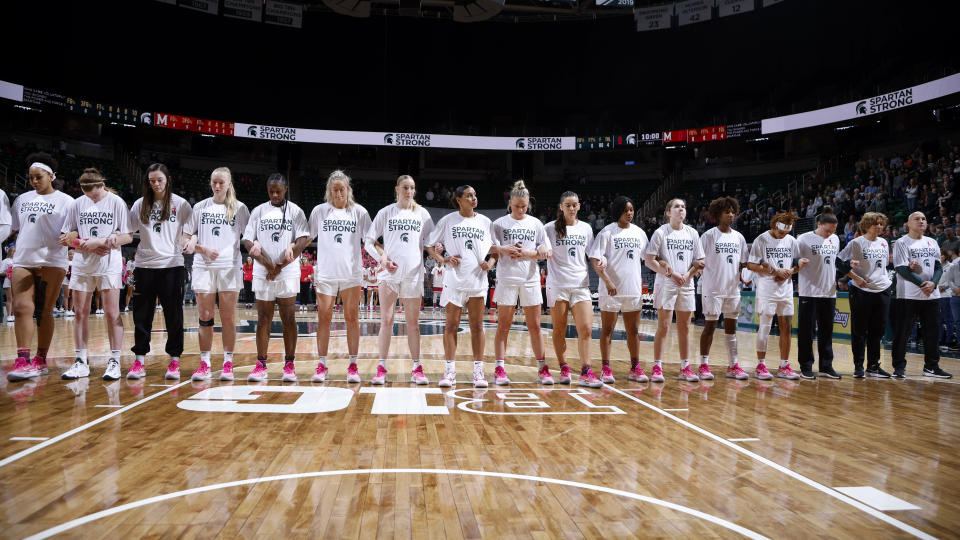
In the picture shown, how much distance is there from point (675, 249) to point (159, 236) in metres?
5.18

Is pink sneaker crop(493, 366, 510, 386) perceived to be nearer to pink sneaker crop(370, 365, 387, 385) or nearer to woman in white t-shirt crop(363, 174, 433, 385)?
woman in white t-shirt crop(363, 174, 433, 385)

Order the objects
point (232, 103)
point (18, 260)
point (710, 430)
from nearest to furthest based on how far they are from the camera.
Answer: point (710, 430) → point (18, 260) → point (232, 103)

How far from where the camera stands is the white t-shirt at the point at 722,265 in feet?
20.1

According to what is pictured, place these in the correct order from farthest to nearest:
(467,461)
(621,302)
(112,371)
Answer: (621,302) → (112,371) → (467,461)

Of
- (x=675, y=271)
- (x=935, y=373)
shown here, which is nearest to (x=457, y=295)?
(x=675, y=271)

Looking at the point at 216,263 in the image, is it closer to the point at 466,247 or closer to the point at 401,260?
the point at 401,260

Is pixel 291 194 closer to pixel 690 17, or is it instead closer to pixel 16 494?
pixel 690 17

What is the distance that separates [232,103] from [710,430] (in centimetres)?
2805

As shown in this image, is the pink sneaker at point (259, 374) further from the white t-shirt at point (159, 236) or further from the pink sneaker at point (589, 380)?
the pink sneaker at point (589, 380)

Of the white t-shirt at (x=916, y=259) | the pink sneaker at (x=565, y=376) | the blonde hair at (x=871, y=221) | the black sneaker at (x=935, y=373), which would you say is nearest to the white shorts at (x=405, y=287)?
the pink sneaker at (x=565, y=376)

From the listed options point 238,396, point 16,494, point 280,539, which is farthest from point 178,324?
point 280,539

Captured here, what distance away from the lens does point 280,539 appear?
6.66 ft

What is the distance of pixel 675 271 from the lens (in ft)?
19.5

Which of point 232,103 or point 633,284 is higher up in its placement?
point 232,103
